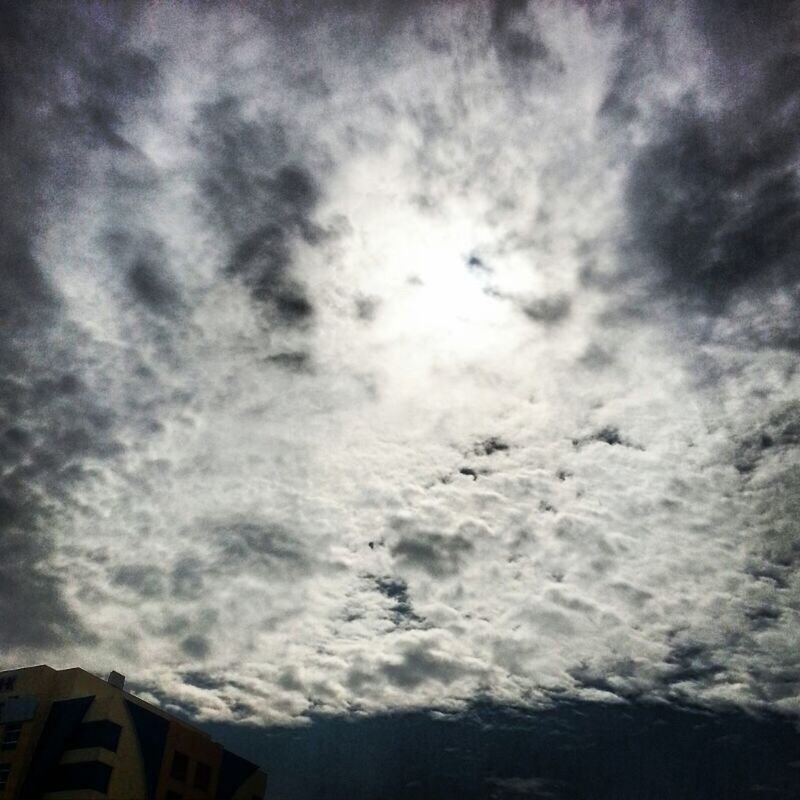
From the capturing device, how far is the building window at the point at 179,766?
67569 mm

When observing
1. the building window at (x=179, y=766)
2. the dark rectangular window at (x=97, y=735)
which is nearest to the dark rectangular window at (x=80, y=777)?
the dark rectangular window at (x=97, y=735)

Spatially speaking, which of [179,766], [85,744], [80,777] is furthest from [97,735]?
[179,766]

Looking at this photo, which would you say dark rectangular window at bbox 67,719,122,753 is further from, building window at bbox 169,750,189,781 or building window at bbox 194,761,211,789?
building window at bbox 194,761,211,789

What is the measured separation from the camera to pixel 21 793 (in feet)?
205

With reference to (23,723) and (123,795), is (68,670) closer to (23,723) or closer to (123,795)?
(23,723)

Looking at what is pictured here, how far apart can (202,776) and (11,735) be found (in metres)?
21.2

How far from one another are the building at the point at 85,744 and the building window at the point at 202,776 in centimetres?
10

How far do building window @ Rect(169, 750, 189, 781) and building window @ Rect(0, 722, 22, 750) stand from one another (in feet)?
53.7

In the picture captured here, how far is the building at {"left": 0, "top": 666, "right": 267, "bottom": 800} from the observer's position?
200 feet

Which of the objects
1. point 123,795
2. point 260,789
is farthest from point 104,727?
point 260,789

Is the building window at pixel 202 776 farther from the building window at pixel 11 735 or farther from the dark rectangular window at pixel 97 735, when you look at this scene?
the building window at pixel 11 735

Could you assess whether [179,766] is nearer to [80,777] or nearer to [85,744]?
[80,777]

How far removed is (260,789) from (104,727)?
26608mm

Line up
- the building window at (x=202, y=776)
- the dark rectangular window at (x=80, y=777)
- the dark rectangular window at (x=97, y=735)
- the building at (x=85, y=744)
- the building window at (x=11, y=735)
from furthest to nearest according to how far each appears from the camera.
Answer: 1. the building window at (x=202, y=776)
2. the building window at (x=11, y=735)
3. the dark rectangular window at (x=97, y=735)
4. the building at (x=85, y=744)
5. the dark rectangular window at (x=80, y=777)
